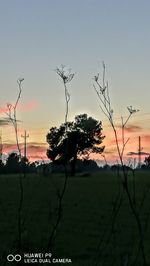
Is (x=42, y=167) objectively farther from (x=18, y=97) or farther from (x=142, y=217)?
(x=142, y=217)

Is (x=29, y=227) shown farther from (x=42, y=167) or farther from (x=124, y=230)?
(x=42, y=167)

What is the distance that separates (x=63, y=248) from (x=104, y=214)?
30.1 ft

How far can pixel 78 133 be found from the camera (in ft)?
337

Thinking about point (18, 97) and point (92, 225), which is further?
point (92, 225)

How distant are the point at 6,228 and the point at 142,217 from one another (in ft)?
21.8

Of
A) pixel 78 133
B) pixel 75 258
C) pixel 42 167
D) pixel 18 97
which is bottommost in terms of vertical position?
pixel 75 258

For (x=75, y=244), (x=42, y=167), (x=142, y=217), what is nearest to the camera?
(x=42, y=167)

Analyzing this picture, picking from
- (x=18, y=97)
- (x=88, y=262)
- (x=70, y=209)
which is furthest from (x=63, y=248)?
(x=70, y=209)

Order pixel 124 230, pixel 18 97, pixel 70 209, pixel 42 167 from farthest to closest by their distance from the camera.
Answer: pixel 70 209
pixel 124 230
pixel 42 167
pixel 18 97

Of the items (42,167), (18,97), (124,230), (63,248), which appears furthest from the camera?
(124,230)

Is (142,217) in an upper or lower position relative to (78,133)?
lower

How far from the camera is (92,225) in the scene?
18406 millimetres

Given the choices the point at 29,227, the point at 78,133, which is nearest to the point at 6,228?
the point at 29,227

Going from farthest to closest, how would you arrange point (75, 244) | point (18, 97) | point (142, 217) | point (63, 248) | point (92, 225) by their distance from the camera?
point (142, 217)
point (92, 225)
point (75, 244)
point (63, 248)
point (18, 97)
